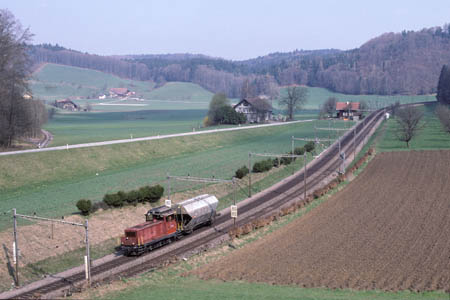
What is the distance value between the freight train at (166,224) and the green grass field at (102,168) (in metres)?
9.08

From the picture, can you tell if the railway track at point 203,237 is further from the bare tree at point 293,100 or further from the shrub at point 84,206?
the bare tree at point 293,100

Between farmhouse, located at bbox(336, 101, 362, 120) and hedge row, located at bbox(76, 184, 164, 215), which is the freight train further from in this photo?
farmhouse, located at bbox(336, 101, 362, 120)

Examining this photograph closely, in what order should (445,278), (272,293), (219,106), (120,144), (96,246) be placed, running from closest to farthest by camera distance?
(272,293), (445,278), (96,246), (120,144), (219,106)

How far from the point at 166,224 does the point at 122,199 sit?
832cm

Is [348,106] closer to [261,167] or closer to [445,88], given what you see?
[445,88]

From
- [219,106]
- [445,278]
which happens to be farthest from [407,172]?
[219,106]

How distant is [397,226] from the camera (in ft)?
143

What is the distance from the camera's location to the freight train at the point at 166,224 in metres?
38.9

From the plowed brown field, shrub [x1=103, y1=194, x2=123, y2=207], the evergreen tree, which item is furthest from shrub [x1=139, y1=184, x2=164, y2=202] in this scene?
the evergreen tree

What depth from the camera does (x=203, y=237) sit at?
44969 millimetres

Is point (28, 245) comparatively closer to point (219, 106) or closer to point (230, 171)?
point (230, 171)

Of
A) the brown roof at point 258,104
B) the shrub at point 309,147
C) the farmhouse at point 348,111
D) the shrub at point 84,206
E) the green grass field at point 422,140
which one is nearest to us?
the shrub at point 84,206

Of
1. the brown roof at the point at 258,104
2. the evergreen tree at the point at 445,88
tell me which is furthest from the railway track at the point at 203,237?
the evergreen tree at the point at 445,88

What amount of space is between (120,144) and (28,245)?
44157mm
